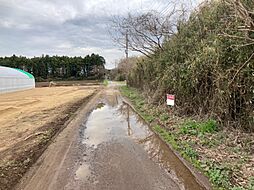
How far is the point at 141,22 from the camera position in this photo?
1260cm

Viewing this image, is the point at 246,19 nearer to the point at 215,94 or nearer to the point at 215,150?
the point at 215,94

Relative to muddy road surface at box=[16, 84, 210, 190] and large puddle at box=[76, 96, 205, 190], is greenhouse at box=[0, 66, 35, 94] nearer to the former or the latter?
large puddle at box=[76, 96, 205, 190]

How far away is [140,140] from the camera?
6.18m

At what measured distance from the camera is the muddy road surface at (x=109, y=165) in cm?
357

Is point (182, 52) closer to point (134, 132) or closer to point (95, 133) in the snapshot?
point (134, 132)

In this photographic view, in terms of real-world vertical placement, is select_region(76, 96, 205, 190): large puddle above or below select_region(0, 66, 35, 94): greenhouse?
below

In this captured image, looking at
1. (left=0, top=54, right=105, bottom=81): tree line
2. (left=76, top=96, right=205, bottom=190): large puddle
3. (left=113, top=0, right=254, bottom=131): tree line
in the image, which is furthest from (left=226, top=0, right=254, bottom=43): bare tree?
(left=0, top=54, right=105, bottom=81): tree line

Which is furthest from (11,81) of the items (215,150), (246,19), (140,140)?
(246,19)

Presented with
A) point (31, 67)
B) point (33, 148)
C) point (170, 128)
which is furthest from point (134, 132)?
point (31, 67)

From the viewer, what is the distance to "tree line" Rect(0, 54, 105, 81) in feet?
206

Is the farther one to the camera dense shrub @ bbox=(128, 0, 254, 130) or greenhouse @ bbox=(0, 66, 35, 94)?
greenhouse @ bbox=(0, 66, 35, 94)

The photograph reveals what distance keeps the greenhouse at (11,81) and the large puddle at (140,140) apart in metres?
19.6

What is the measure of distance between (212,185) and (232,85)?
8.57 ft

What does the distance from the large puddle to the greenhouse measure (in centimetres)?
1957
